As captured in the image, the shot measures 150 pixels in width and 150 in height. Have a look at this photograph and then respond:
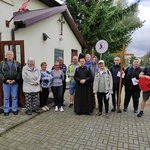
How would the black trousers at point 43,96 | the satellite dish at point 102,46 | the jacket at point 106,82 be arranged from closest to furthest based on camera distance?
the jacket at point 106,82
the black trousers at point 43,96
the satellite dish at point 102,46

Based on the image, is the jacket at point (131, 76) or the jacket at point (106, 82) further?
the jacket at point (131, 76)

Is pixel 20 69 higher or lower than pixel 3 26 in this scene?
lower

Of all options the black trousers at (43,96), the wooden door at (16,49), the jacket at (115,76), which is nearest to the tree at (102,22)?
the jacket at (115,76)

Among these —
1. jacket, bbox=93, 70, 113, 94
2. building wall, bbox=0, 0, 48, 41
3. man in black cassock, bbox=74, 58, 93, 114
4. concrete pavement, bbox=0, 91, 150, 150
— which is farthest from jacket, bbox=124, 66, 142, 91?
building wall, bbox=0, 0, 48, 41

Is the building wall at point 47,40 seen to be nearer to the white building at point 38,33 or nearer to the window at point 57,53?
the white building at point 38,33

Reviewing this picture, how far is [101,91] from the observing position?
5320 mm

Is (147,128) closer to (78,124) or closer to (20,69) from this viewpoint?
(78,124)

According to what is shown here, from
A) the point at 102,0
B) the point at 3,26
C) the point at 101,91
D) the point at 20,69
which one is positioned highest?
the point at 102,0

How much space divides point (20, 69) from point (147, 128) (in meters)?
3.82

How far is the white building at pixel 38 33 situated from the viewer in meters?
5.89

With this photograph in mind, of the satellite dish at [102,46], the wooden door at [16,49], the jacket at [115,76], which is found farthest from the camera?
the satellite dish at [102,46]

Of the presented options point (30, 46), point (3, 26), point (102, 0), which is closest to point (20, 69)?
point (3, 26)

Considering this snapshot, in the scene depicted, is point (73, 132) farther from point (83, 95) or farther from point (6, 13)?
point (6, 13)

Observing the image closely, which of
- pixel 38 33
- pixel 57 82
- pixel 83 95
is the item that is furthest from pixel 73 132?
pixel 38 33
